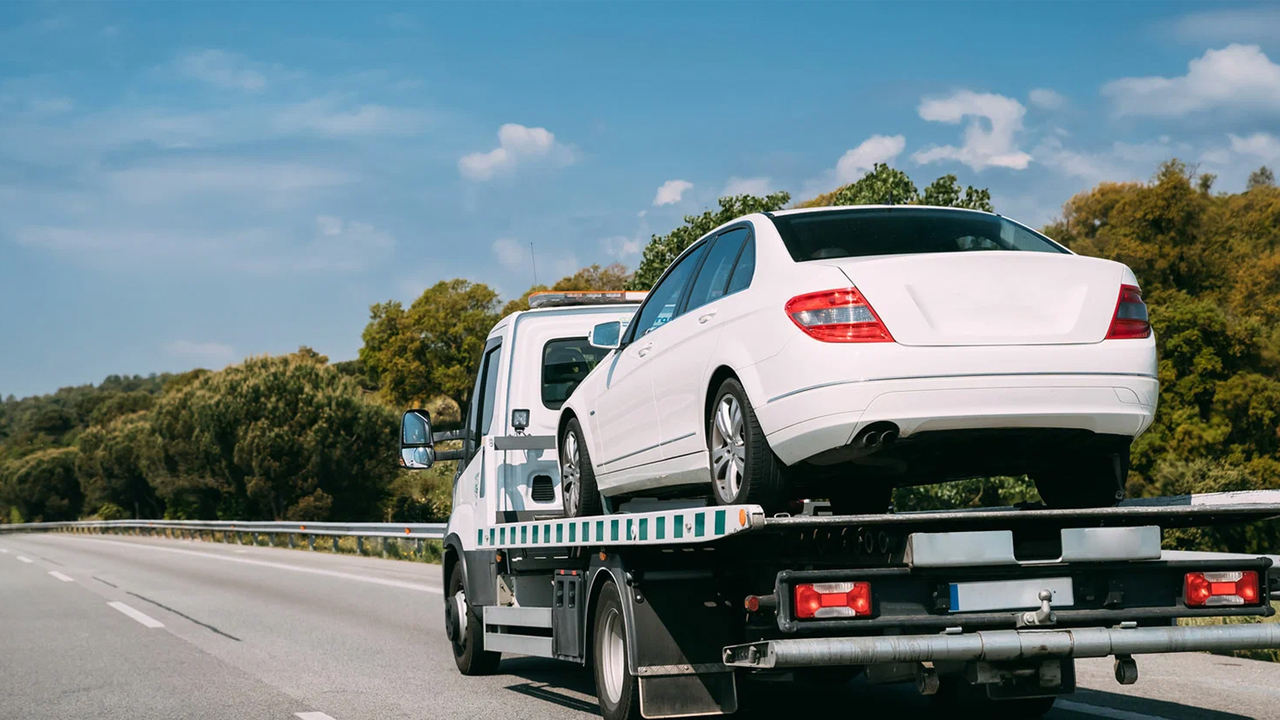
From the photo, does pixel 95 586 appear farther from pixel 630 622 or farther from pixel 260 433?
pixel 260 433

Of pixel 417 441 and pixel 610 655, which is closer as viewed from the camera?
pixel 610 655

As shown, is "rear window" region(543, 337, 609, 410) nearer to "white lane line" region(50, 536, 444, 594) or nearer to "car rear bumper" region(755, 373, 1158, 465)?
"car rear bumper" region(755, 373, 1158, 465)

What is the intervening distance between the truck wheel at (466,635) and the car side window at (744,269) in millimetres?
4101

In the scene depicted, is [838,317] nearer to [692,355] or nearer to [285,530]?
[692,355]

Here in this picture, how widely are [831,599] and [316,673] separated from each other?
5.74 meters

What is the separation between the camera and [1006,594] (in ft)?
17.4

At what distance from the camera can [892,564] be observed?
5258 millimetres

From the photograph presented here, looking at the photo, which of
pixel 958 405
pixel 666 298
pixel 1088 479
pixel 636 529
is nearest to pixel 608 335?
pixel 666 298

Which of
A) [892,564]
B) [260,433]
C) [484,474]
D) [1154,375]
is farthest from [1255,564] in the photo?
[260,433]

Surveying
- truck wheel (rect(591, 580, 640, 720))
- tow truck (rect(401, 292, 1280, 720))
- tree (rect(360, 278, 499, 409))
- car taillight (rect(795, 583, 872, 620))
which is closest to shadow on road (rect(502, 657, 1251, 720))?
tow truck (rect(401, 292, 1280, 720))

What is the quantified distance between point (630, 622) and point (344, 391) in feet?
186

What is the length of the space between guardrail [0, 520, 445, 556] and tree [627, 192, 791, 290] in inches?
350

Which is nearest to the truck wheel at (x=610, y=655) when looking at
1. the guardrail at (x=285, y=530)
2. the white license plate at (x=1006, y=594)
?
the white license plate at (x=1006, y=594)

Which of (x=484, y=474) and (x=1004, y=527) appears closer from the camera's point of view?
(x=1004, y=527)
